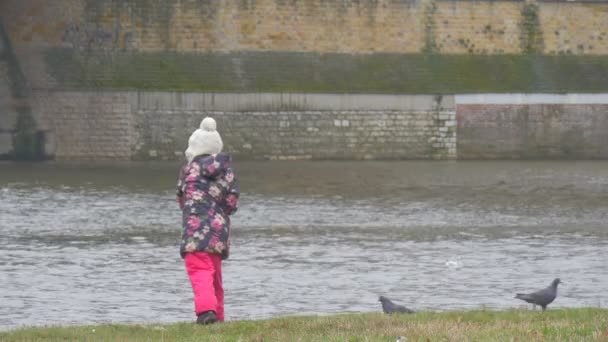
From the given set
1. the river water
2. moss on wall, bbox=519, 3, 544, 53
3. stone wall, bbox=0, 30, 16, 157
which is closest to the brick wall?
stone wall, bbox=0, 30, 16, 157

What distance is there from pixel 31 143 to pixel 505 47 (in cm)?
1295

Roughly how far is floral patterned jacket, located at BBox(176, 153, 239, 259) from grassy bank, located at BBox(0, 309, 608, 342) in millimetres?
670

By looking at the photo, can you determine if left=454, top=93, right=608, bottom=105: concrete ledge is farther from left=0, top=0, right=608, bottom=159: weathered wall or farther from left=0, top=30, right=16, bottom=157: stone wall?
left=0, top=30, right=16, bottom=157: stone wall

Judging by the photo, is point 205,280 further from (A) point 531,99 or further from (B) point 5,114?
(A) point 531,99

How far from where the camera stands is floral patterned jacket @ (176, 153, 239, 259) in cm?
1253

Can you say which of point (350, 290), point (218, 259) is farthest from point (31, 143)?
point (218, 259)

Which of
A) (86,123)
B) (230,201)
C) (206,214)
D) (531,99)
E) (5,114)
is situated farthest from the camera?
(531,99)

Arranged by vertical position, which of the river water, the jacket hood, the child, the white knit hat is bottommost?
the river water

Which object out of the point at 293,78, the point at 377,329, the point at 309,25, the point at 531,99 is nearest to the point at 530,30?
the point at 531,99

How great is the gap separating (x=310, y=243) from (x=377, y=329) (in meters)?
9.43

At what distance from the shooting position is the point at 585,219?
80.0 feet

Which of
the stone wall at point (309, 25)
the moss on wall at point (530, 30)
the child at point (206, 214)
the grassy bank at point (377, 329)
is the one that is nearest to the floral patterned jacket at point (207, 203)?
the child at point (206, 214)

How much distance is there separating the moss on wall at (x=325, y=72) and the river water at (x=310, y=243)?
445cm

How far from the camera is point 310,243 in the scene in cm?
2098
